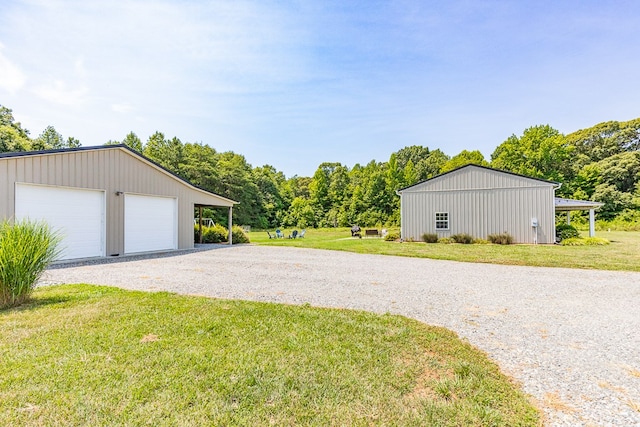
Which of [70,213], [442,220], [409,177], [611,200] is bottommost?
[442,220]

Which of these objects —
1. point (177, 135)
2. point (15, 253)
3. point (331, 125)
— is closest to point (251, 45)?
point (15, 253)

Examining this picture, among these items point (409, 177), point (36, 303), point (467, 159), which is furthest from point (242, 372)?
point (467, 159)

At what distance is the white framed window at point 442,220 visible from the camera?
18125 mm

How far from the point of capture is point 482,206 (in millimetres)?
17453

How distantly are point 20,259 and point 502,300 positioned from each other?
751 centimetres

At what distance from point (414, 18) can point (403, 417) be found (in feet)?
38.2

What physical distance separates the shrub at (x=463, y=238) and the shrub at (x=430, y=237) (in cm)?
88

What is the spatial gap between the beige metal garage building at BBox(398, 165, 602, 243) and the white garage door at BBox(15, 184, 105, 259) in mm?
14844

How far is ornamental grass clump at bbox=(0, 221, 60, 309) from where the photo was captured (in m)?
4.59

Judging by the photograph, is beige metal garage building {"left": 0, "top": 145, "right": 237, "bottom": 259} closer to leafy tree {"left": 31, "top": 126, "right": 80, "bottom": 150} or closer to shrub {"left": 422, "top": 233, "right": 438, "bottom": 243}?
shrub {"left": 422, "top": 233, "right": 438, "bottom": 243}

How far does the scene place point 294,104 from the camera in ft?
53.2

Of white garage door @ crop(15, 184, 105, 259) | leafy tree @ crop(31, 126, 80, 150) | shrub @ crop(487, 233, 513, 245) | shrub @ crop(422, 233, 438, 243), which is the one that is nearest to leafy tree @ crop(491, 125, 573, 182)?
shrub @ crop(487, 233, 513, 245)

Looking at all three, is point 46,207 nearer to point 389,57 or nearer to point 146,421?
point 146,421

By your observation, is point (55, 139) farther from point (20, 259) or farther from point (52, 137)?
point (20, 259)
